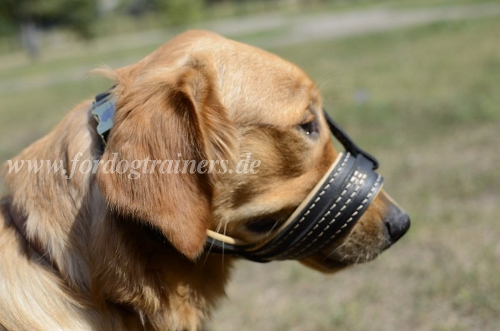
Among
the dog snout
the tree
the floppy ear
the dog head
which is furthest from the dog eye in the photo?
the tree

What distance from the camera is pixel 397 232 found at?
2836mm

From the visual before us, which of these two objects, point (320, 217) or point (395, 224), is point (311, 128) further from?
point (395, 224)

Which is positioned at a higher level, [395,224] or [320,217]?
[320,217]

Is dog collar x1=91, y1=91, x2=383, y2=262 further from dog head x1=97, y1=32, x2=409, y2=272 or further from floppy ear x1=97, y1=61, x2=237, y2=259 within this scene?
floppy ear x1=97, y1=61, x2=237, y2=259

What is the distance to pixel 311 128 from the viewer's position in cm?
271

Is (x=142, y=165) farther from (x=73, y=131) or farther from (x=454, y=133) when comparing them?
(x=454, y=133)

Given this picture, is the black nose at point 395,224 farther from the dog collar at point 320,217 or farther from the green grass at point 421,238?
the green grass at point 421,238

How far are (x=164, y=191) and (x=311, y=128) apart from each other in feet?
2.97

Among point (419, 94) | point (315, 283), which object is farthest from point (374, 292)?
point (419, 94)

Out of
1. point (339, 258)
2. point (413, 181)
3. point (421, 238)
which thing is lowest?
point (413, 181)

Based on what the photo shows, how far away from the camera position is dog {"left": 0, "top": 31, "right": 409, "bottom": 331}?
221cm

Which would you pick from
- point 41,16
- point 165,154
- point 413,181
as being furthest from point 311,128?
point 41,16

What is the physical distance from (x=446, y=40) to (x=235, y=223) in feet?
49.2

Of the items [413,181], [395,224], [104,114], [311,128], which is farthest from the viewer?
[413,181]
